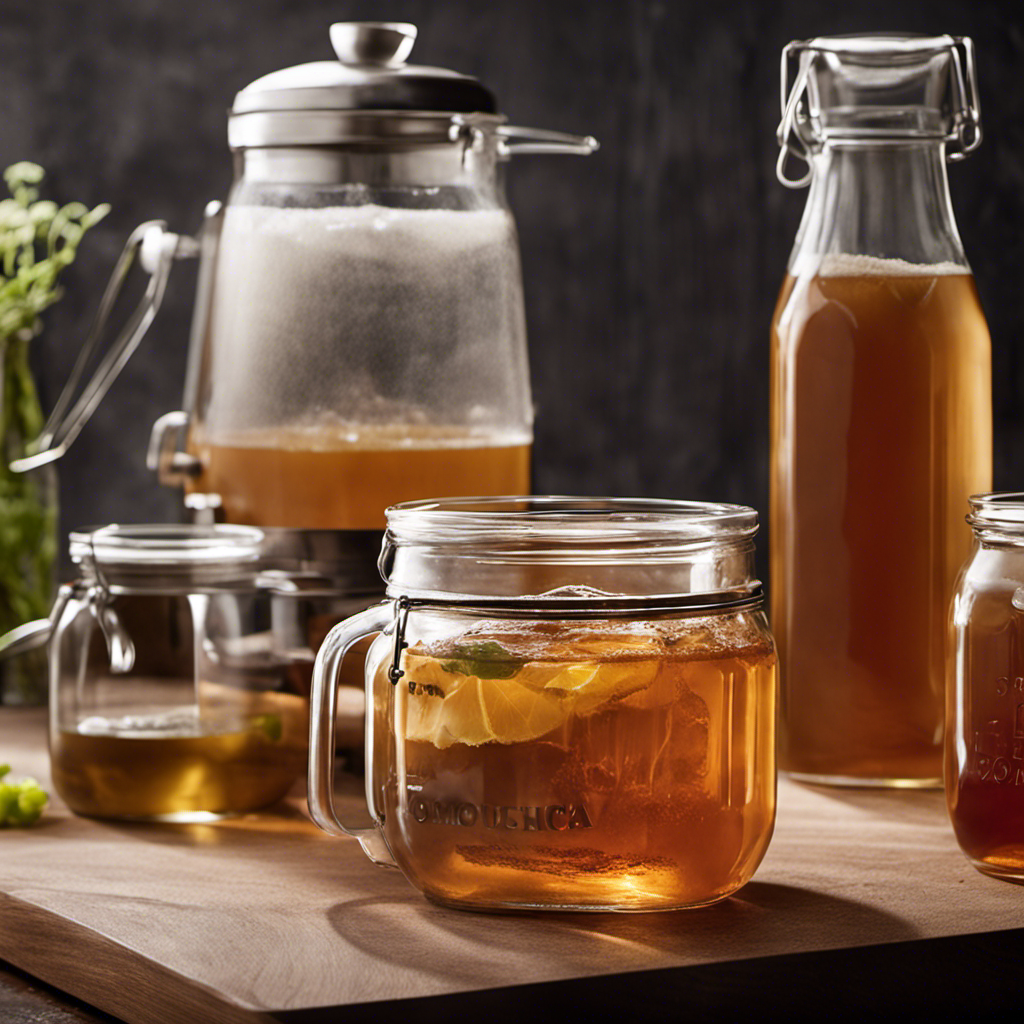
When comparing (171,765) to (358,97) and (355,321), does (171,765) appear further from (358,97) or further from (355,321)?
(358,97)

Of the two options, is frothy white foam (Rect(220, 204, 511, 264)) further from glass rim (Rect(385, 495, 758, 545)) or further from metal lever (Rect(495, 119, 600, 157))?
glass rim (Rect(385, 495, 758, 545))

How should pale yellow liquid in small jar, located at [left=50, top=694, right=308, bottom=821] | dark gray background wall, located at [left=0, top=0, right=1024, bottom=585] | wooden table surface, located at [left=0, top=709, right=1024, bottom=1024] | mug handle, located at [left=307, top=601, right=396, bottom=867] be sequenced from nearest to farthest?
wooden table surface, located at [left=0, top=709, right=1024, bottom=1024]
mug handle, located at [left=307, top=601, right=396, bottom=867]
pale yellow liquid in small jar, located at [left=50, top=694, right=308, bottom=821]
dark gray background wall, located at [left=0, top=0, right=1024, bottom=585]

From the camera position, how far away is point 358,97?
997 millimetres

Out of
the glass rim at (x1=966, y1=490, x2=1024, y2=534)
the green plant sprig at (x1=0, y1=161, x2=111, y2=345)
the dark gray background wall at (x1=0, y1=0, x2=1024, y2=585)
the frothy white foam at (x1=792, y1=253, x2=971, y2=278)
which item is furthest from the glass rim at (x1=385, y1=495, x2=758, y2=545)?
the green plant sprig at (x1=0, y1=161, x2=111, y2=345)

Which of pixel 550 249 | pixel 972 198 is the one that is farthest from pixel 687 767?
pixel 550 249

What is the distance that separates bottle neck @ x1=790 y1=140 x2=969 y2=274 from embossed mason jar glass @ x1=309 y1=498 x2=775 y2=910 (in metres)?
0.28

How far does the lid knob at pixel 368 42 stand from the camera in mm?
1015

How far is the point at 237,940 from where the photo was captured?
697mm

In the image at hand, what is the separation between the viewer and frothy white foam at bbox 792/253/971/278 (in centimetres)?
96

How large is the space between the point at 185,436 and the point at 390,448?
0.71ft

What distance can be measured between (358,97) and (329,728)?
1.33ft

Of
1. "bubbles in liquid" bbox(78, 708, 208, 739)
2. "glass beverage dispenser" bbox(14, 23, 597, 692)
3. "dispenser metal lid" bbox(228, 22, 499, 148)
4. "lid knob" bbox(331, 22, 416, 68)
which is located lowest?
"bubbles in liquid" bbox(78, 708, 208, 739)

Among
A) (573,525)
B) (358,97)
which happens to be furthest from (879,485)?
(358,97)

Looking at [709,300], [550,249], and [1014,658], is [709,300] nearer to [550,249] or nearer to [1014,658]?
[550,249]
